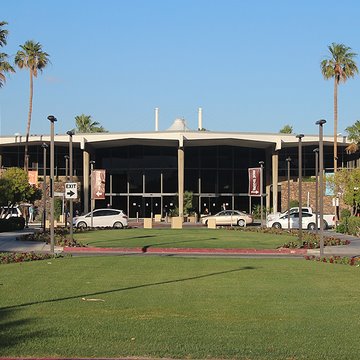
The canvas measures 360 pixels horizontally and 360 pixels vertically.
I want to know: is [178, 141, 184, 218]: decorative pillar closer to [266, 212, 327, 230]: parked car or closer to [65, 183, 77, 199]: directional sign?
[266, 212, 327, 230]: parked car

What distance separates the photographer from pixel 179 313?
1061cm

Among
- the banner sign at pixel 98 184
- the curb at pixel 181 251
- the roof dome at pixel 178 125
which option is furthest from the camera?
the roof dome at pixel 178 125

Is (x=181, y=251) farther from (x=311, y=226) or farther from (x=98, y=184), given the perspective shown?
(x=98, y=184)

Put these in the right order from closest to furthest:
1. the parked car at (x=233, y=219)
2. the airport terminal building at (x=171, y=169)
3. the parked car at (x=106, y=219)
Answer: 1. the parked car at (x=106, y=219)
2. the parked car at (x=233, y=219)
3. the airport terminal building at (x=171, y=169)

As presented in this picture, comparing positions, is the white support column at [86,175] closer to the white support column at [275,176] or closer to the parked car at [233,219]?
the parked car at [233,219]

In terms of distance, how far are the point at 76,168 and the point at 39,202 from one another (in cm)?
764

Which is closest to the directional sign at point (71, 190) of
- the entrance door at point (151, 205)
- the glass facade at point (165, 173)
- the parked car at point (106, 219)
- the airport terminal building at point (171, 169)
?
the parked car at point (106, 219)

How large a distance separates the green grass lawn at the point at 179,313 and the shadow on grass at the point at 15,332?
1 cm

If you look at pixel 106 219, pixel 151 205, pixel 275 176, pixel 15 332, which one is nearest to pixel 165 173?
pixel 151 205

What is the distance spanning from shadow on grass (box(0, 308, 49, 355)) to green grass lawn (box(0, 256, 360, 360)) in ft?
0.05

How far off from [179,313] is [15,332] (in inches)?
113

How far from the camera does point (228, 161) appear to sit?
72250 mm

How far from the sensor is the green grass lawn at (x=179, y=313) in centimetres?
801

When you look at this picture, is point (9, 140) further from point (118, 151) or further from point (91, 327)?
point (91, 327)
